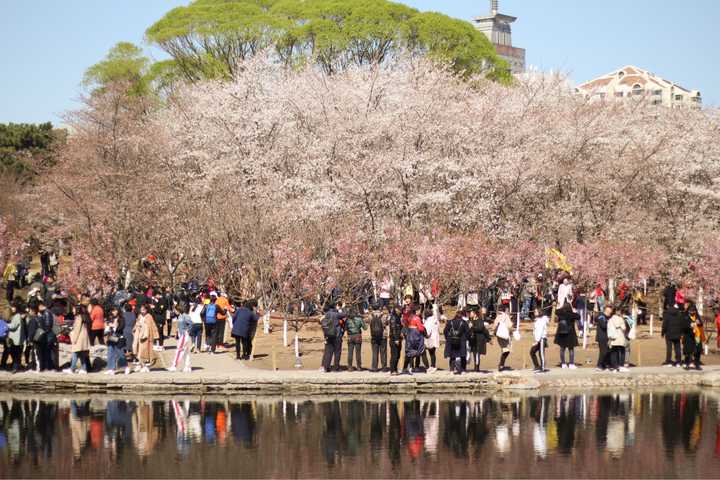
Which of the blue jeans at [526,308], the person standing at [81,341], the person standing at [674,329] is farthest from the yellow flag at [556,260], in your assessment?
the person standing at [81,341]

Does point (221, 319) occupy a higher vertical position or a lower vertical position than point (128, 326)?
higher

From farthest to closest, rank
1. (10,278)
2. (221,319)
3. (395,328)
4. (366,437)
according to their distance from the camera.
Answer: (10,278) → (221,319) → (395,328) → (366,437)

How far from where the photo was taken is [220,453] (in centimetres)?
1566

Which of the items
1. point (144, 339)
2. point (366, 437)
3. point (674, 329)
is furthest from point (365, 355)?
point (366, 437)

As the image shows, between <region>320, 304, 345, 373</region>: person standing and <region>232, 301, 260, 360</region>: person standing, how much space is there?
2.51 m

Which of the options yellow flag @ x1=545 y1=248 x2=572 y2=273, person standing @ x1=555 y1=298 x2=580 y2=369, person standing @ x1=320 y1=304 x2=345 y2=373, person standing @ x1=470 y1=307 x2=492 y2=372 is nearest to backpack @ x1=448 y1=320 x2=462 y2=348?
person standing @ x1=470 y1=307 x2=492 y2=372

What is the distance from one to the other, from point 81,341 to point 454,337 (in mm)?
7709

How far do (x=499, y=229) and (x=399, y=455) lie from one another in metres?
21.2

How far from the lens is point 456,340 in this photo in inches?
869

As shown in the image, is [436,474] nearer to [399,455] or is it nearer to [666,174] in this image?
[399,455]

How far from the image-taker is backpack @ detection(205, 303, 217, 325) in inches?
1028

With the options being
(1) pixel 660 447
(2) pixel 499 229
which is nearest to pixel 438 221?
(2) pixel 499 229

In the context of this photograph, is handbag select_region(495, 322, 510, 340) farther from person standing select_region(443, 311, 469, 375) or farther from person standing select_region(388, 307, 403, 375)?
person standing select_region(388, 307, 403, 375)

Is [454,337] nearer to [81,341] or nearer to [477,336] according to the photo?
[477,336]
